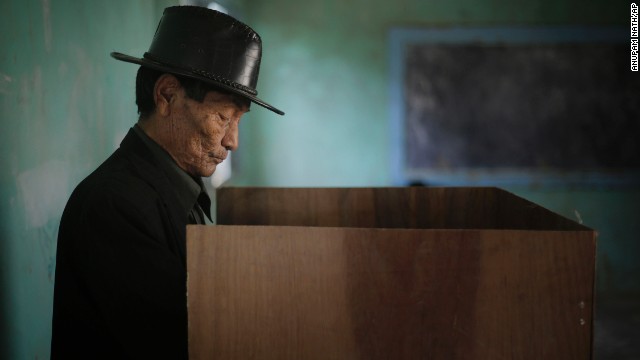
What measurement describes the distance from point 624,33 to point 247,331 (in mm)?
4174

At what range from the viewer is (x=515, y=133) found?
396 cm

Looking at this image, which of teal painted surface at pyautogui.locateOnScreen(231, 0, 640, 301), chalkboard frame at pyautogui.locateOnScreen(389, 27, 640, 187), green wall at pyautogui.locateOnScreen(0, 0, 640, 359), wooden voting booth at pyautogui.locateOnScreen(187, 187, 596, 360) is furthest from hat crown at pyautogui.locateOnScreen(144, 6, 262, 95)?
chalkboard frame at pyautogui.locateOnScreen(389, 27, 640, 187)

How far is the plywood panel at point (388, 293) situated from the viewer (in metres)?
0.63

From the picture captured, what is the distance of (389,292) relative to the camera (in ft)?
2.11

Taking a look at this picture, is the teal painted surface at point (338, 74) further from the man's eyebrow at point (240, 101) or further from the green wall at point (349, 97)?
the man's eyebrow at point (240, 101)

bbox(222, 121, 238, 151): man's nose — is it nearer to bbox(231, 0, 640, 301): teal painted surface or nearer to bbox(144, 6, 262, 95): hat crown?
bbox(144, 6, 262, 95): hat crown

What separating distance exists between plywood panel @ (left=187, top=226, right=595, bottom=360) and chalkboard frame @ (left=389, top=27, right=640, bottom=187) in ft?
11.0

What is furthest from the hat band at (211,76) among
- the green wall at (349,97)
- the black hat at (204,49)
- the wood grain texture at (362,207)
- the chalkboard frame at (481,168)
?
the chalkboard frame at (481,168)

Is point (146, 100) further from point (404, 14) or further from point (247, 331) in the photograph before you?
point (404, 14)

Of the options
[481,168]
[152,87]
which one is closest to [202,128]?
[152,87]

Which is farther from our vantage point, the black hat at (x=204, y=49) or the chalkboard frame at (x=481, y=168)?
the chalkboard frame at (x=481, y=168)

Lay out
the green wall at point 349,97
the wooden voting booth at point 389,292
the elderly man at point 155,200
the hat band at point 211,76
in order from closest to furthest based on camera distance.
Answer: the wooden voting booth at point 389,292
the elderly man at point 155,200
the hat band at point 211,76
the green wall at point 349,97

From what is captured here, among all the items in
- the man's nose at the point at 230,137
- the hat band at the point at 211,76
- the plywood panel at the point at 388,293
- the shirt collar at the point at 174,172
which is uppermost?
the hat band at the point at 211,76

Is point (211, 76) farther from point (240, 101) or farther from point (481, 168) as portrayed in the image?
point (481, 168)
